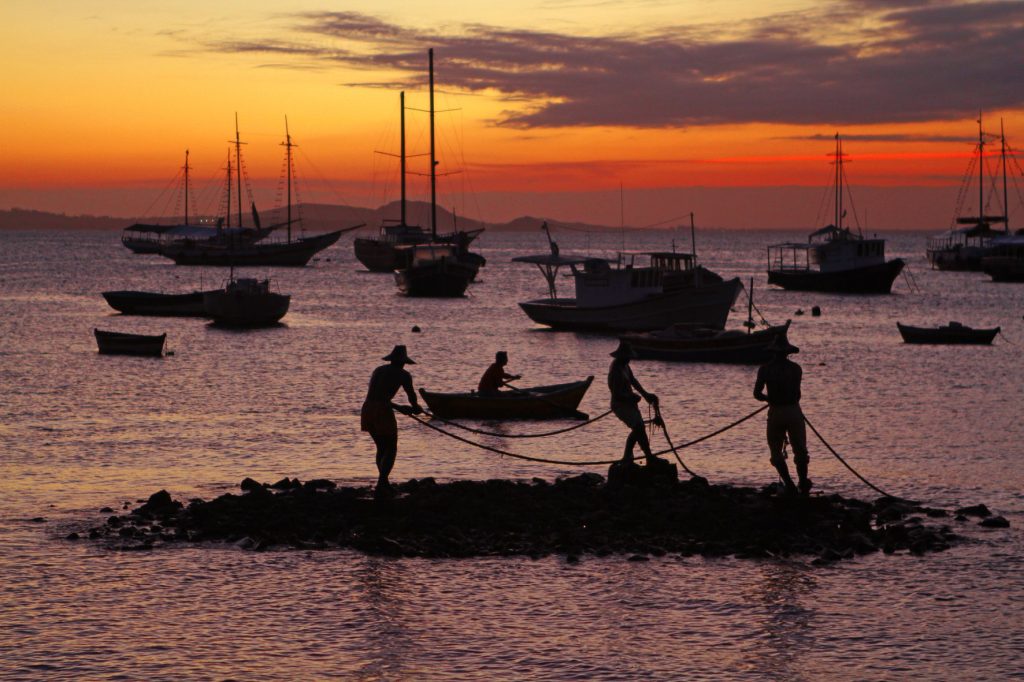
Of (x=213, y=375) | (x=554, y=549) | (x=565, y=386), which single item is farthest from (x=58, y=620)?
(x=213, y=375)

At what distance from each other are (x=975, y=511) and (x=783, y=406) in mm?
3857

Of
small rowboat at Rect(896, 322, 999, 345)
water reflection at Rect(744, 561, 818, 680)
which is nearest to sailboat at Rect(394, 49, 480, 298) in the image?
small rowboat at Rect(896, 322, 999, 345)

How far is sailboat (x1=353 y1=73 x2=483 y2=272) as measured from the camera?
111963 millimetres

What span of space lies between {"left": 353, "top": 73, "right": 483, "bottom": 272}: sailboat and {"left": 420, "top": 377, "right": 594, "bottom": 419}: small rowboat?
7231cm

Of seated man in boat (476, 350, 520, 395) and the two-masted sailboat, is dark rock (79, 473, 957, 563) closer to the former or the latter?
seated man in boat (476, 350, 520, 395)

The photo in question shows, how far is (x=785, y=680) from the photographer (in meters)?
11.6

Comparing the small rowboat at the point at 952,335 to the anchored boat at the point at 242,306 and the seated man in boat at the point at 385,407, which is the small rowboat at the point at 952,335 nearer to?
the anchored boat at the point at 242,306

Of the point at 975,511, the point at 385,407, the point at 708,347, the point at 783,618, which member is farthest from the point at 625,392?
the point at 708,347

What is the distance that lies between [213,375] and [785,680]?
3422cm

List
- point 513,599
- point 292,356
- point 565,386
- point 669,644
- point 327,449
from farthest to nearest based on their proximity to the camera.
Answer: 1. point 292,356
2. point 565,386
3. point 327,449
4. point 513,599
5. point 669,644

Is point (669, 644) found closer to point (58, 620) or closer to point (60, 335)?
point (58, 620)

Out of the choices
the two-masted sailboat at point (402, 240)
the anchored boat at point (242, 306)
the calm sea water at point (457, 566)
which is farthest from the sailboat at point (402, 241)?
the calm sea water at point (457, 566)

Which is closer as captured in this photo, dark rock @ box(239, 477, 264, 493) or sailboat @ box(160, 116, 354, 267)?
dark rock @ box(239, 477, 264, 493)

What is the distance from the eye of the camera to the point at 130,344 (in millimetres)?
50250
